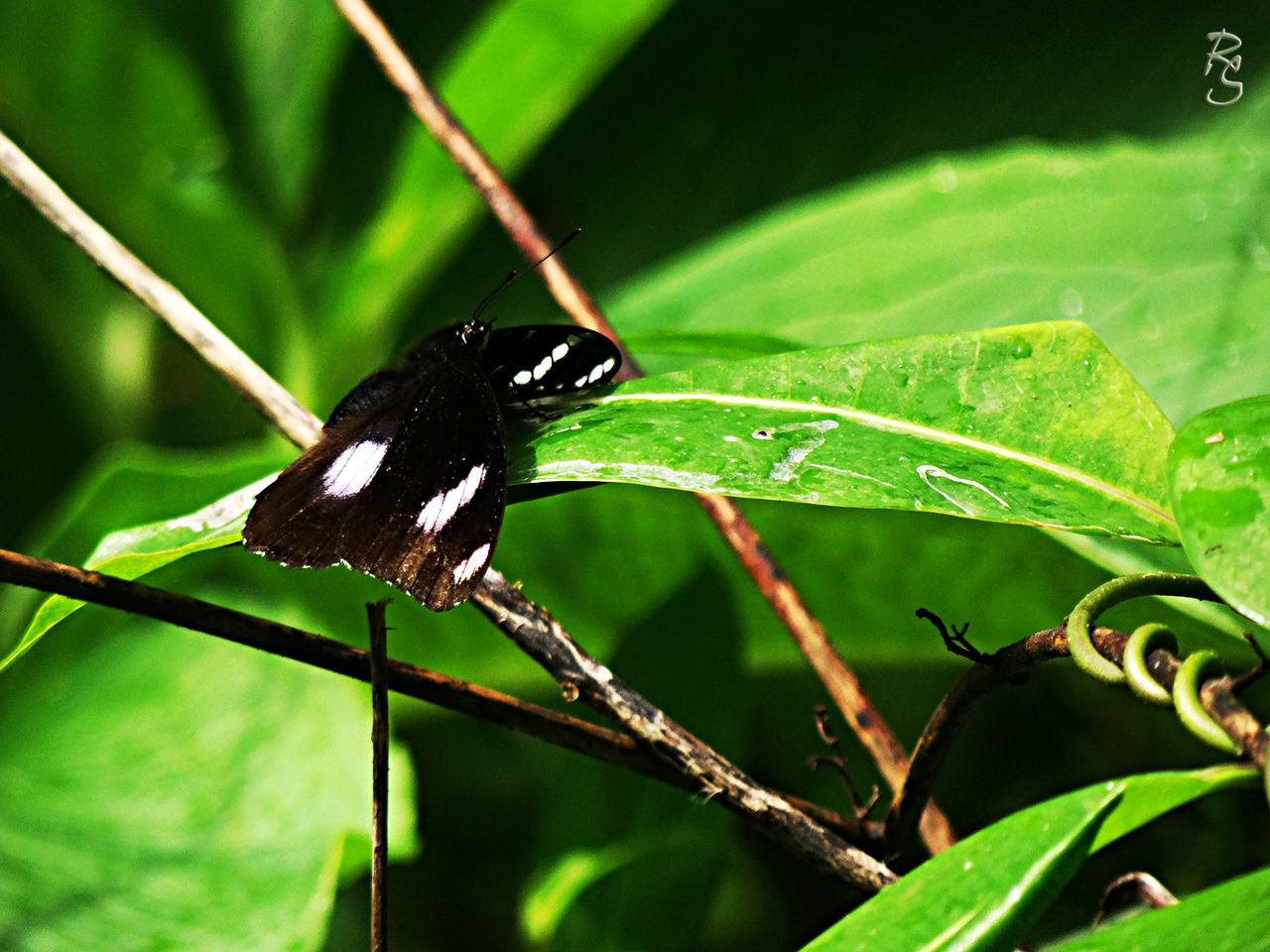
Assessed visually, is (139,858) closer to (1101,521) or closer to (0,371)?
(1101,521)

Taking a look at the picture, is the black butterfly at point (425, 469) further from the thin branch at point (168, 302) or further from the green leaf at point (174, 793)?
the green leaf at point (174, 793)

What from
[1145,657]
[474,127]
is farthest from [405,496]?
[474,127]

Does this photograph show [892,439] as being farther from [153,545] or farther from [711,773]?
[153,545]

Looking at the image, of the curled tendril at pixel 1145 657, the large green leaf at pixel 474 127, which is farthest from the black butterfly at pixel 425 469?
the large green leaf at pixel 474 127

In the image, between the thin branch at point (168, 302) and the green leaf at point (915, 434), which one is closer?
the green leaf at point (915, 434)

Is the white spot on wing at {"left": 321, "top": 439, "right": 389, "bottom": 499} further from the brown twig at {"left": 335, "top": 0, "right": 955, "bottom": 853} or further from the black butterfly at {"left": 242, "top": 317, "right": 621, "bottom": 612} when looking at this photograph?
the brown twig at {"left": 335, "top": 0, "right": 955, "bottom": 853}

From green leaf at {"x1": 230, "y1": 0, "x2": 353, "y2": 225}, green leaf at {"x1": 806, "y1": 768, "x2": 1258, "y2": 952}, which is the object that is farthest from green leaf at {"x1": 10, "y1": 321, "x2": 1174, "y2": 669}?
green leaf at {"x1": 230, "y1": 0, "x2": 353, "y2": 225}
